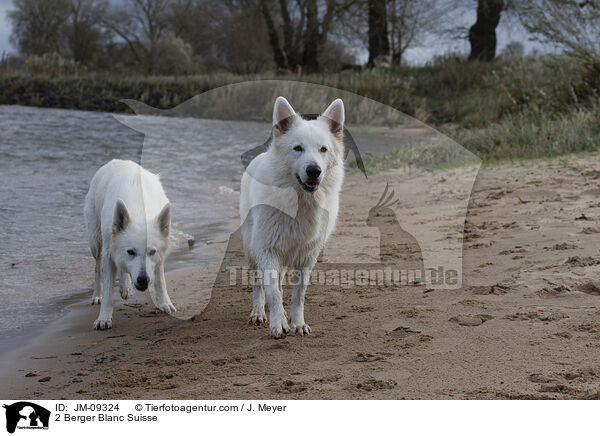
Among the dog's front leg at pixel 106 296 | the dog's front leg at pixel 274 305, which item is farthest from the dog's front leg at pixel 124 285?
the dog's front leg at pixel 274 305

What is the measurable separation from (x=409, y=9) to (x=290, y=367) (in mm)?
27503

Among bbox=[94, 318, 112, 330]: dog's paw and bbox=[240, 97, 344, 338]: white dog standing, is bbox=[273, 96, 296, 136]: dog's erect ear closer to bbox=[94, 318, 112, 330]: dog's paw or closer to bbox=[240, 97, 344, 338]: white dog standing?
bbox=[240, 97, 344, 338]: white dog standing

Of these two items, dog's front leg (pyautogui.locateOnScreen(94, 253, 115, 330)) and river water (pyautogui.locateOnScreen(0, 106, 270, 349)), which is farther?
river water (pyautogui.locateOnScreen(0, 106, 270, 349))

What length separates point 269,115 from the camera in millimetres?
20078

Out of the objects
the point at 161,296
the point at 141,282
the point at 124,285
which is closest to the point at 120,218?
the point at 141,282

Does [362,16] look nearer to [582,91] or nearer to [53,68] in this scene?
[53,68]

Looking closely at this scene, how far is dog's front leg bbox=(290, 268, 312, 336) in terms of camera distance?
13.3 feet

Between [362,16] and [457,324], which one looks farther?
[362,16]

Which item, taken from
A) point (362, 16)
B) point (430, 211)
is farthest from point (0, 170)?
point (362, 16)

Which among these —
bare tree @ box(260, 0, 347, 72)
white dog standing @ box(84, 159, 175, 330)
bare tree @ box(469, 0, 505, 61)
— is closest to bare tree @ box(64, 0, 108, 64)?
bare tree @ box(260, 0, 347, 72)

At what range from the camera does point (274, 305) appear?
13.1 feet

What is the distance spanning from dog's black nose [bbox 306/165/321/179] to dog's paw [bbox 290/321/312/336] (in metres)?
1.00
